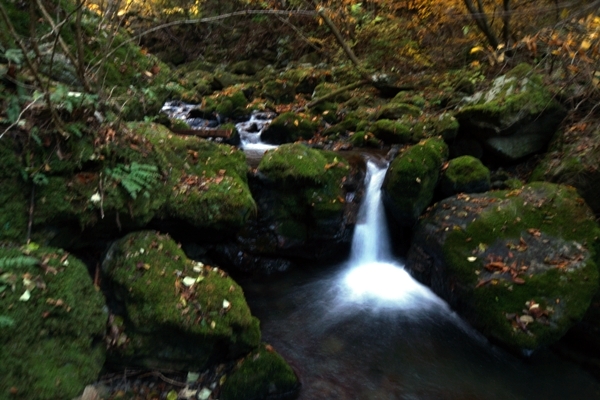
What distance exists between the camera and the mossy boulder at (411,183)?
6.82 meters

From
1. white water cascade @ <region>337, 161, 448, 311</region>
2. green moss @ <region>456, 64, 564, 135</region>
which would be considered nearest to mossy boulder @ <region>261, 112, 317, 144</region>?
white water cascade @ <region>337, 161, 448, 311</region>

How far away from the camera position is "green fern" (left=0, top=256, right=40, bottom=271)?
10.6 feet

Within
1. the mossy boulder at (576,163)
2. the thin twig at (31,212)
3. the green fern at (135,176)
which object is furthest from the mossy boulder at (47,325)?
the mossy boulder at (576,163)

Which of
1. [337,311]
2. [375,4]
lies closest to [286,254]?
[337,311]

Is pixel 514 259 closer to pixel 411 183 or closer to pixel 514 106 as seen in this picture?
pixel 411 183

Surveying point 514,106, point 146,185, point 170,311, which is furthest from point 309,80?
point 170,311

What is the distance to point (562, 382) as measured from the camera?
471cm

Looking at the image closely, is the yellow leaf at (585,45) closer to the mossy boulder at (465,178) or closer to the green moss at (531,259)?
the green moss at (531,259)

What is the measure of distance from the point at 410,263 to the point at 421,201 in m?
1.11

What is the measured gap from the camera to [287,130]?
1040 centimetres

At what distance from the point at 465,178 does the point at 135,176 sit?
543cm

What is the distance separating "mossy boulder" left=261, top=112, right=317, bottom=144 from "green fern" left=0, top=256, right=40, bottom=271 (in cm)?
757

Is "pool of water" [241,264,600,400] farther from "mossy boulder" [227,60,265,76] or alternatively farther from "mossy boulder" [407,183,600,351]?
"mossy boulder" [227,60,265,76]

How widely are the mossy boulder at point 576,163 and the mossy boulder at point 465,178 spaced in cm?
114
